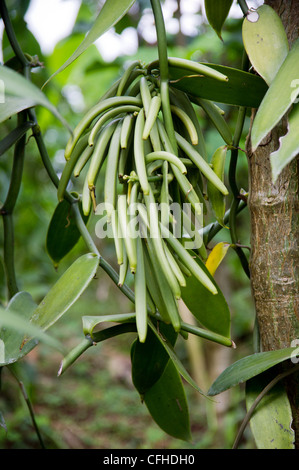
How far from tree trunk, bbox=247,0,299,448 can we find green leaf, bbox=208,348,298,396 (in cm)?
3

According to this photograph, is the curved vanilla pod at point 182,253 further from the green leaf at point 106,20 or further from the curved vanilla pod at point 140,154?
the green leaf at point 106,20

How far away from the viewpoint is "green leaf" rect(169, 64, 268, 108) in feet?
1.28

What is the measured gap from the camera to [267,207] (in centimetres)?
40

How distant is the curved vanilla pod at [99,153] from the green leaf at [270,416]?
243 mm

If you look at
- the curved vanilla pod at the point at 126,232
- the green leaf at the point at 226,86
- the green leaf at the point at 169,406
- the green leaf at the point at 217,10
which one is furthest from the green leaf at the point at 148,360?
the green leaf at the point at 217,10

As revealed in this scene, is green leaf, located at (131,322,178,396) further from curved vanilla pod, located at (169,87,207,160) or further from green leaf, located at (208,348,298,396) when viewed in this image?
curved vanilla pod, located at (169,87,207,160)

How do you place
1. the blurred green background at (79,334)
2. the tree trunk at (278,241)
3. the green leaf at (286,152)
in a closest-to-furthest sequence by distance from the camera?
the green leaf at (286,152), the tree trunk at (278,241), the blurred green background at (79,334)

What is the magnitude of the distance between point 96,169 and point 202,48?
2.69 feet

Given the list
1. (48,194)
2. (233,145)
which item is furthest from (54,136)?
(233,145)

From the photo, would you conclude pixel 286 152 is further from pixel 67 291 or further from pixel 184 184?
pixel 67 291

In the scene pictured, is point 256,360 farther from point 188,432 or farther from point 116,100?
point 116,100

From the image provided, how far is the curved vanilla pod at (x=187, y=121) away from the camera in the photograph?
0.38m

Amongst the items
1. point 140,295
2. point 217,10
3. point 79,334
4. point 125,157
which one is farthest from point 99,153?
point 79,334

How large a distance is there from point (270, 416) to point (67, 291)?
0.69 ft
